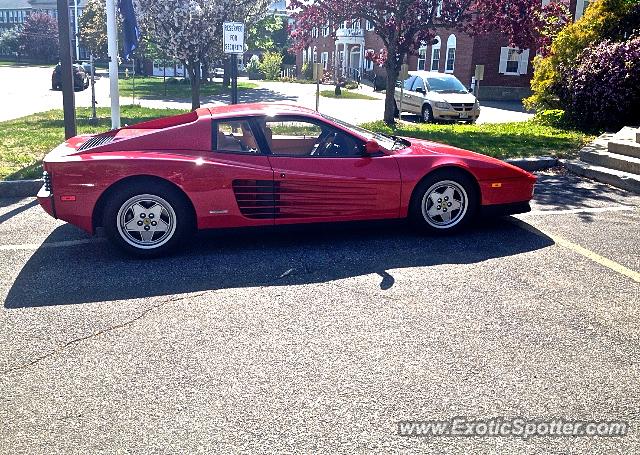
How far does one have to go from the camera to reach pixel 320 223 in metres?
5.77

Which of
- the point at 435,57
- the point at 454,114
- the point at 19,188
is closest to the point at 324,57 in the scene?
the point at 435,57

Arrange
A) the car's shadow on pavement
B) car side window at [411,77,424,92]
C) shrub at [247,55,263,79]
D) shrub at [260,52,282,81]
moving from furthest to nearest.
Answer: shrub at [247,55,263,79] < shrub at [260,52,282,81] < car side window at [411,77,424,92] < the car's shadow on pavement

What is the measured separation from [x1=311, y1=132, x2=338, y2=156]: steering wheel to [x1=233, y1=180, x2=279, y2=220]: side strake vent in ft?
1.82

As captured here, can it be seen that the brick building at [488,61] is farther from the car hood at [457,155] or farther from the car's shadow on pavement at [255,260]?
the car's shadow on pavement at [255,260]

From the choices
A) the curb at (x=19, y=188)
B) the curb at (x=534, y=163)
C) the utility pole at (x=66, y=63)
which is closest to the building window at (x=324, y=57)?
the curb at (x=534, y=163)

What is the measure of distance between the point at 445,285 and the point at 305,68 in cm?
5059

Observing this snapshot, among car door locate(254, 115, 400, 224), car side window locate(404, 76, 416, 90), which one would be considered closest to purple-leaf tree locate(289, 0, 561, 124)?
car side window locate(404, 76, 416, 90)

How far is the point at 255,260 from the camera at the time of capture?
5.39 m

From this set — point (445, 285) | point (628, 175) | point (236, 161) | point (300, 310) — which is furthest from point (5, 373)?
point (628, 175)

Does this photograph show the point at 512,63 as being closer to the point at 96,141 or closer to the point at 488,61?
the point at 488,61

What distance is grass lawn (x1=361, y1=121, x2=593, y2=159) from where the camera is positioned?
10.5 meters

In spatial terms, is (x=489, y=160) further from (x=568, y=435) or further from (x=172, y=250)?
(x=568, y=435)

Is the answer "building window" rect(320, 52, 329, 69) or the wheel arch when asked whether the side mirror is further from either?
Answer: "building window" rect(320, 52, 329, 69)

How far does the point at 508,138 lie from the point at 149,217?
873cm
